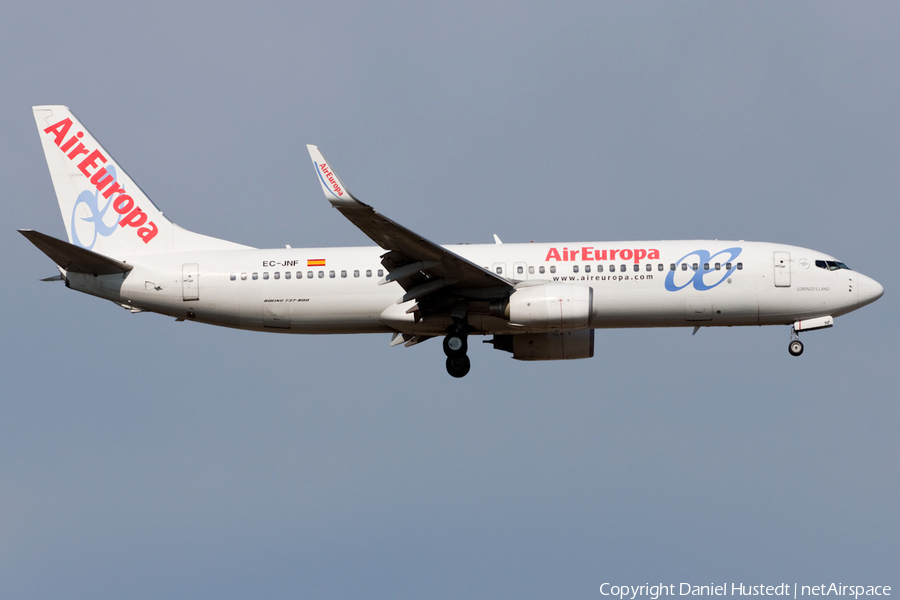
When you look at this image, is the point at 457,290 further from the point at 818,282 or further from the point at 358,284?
the point at 818,282

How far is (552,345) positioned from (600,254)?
3.99 metres

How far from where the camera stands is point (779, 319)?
34438 millimetres

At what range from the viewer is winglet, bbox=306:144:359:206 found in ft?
93.8

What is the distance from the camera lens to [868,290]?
3462 cm

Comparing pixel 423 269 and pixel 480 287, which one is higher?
pixel 423 269

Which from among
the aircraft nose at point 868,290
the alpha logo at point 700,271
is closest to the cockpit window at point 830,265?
the aircraft nose at point 868,290

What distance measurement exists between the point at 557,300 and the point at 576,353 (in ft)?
14.8

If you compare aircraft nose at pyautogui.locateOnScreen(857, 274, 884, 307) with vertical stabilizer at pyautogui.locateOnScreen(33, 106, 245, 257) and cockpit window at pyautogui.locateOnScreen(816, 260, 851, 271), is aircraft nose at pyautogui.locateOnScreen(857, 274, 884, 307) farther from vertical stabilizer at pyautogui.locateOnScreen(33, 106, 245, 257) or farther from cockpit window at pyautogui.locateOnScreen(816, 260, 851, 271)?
vertical stabilizer at pyautogui.locateOnScreen(33, 106, 245, 257)

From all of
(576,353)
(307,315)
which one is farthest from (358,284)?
(576,353)

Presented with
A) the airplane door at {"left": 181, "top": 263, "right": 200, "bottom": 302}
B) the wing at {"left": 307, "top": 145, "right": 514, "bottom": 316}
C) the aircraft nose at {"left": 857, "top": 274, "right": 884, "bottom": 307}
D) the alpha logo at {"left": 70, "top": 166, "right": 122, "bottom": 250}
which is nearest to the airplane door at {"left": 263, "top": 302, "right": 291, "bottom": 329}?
the airplane door at {"left": 181, "top": 263, "right": 200, "bottom": 302}

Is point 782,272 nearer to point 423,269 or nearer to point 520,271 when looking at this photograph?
point 520,271

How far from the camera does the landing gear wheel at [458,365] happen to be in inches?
1355

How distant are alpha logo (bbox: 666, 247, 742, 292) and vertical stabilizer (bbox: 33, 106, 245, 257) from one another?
1441 cm

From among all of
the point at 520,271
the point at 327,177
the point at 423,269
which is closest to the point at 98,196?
the point at 327,177
